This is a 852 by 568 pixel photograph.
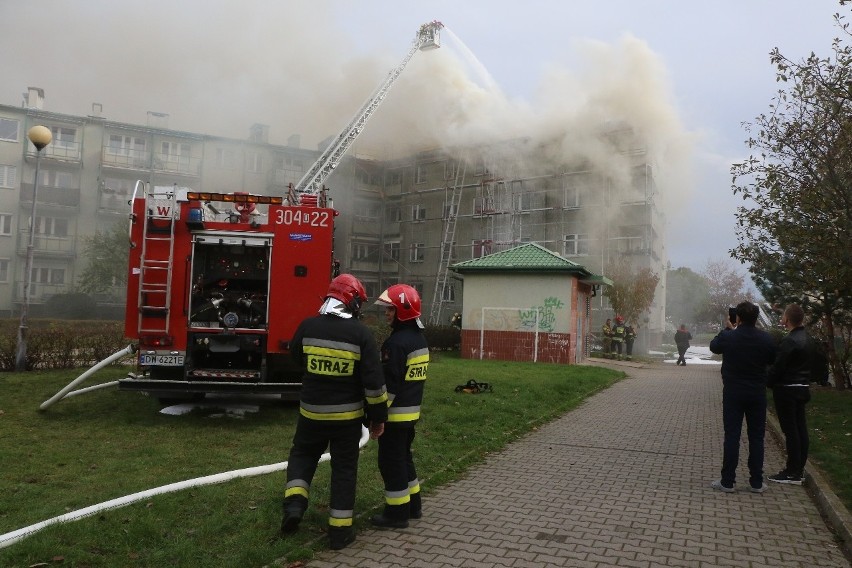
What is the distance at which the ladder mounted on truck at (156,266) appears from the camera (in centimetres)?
841

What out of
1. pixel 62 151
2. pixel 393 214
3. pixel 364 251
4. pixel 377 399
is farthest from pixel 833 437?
pixel 62 151

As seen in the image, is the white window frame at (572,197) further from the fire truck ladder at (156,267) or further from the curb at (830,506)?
the curb at (830,506)

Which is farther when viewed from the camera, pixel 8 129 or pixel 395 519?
pixel 8 129

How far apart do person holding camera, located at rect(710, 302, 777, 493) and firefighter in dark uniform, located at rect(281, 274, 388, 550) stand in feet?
11.2

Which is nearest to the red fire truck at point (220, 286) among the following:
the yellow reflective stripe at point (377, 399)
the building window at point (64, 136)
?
the yellow reflective stripe at point (377, 399)

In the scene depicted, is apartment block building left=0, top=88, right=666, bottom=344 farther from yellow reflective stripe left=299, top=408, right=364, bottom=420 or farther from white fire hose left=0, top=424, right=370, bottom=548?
yellow reflective stripe left=299, top=408, right=364, bottom=420

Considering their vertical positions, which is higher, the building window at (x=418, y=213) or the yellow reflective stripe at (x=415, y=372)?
the building window at (x=418, y=213)

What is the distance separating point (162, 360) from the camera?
8406mm

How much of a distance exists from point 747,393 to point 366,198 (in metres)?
37.7

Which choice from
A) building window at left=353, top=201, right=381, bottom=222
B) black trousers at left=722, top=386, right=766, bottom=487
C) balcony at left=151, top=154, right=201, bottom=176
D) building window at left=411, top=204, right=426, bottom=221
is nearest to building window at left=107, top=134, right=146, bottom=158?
balcony at left=151, top=154, right=201, bottom=176

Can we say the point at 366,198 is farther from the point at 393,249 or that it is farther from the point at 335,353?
the point at 335,353

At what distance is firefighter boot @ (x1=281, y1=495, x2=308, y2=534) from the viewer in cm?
433

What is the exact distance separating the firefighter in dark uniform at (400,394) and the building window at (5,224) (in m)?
41.4

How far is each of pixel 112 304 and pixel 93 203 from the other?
7.16m
